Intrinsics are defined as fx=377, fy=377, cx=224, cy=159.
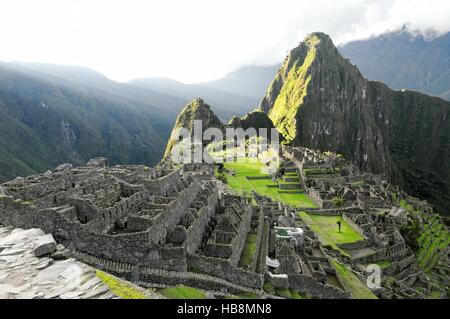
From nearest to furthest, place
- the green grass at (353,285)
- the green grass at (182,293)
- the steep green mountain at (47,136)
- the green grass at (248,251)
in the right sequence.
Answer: the green grass at (182,293) → the green grass at (248,251) → the green grass at (353,285) → the steep green mountain at (47,136)

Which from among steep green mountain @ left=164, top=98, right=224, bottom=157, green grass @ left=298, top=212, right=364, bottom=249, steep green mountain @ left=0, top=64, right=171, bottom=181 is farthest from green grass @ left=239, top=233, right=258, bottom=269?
steep green mountain @ left=164, top=98, right=224, bottom=157

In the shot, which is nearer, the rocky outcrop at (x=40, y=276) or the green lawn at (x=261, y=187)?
the rocky outcrop at (x=40, y=276)

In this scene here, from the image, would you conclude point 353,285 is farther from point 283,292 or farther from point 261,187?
point 261,187

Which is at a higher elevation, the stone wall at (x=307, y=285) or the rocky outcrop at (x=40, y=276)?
the rocky outcrop at (x=40, y=276)

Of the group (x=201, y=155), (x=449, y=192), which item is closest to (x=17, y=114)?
(x=201, y=155)

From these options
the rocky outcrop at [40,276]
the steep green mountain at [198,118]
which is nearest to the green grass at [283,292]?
the rocky outcrop at [40,276]

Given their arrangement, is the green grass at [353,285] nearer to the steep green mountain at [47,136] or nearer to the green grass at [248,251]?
the green grass at [248,251]
